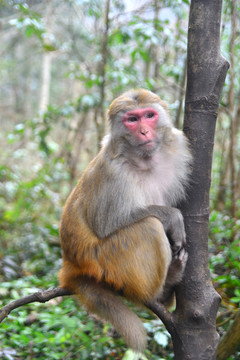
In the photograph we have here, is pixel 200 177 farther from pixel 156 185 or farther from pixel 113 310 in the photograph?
pixel 113 310

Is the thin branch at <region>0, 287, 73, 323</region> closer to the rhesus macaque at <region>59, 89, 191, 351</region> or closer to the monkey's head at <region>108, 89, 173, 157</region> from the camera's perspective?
the rhesus macaque at <region>59, 89, 191, 351</region>

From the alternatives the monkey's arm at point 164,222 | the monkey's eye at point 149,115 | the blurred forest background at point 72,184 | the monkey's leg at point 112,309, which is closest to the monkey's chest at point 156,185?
the monkey's arm at point 164,222

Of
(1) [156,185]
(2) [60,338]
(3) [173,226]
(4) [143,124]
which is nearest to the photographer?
(3) [173,226]

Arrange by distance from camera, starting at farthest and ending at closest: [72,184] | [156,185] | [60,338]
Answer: [72,184] → [60,338] → [156,185]

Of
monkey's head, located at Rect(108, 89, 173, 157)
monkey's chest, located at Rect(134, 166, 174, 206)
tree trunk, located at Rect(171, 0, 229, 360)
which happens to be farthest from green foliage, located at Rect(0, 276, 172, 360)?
monkey's head, located at Rect(108, 89, 173, 157)

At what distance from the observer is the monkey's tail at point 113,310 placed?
2561 mm

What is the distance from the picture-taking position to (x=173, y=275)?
2.60 metres

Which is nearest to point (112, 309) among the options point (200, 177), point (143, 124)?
point (200, 177)

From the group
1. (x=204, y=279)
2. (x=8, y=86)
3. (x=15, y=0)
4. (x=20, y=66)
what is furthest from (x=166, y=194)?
(x=8, y=86)

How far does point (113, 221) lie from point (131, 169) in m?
0.41

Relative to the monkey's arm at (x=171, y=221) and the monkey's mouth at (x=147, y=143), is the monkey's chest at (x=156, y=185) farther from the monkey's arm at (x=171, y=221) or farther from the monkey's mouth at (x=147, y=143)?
the monkey's mouth at (x=147, y=143)

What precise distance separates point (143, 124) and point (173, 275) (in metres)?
1.11

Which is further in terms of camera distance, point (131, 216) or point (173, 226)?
point (131, 216)

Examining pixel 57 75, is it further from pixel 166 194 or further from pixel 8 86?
pixel 166 194
